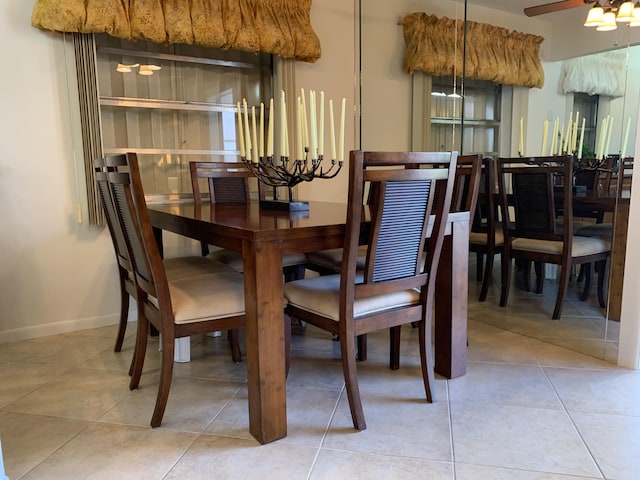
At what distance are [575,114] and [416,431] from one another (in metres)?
1.94

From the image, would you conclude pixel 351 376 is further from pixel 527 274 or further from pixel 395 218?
pixel 527 274

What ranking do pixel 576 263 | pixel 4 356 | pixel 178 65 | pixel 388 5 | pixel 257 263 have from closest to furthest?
pixel 257 263 → pixel 4 356 → pixel 576 263 → pixel 178 65 → pixel 388 5

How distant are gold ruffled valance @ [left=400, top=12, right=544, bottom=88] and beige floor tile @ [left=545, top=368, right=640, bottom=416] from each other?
64.9 inches

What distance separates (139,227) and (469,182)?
1547mm

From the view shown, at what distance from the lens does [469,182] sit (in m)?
2.30

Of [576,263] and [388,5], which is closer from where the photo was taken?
[576,263]

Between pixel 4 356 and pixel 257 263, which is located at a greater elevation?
pixel 257 263

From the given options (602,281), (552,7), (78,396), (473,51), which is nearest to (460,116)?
(473,51)

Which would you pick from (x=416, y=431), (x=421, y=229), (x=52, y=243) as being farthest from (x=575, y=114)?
(x=52, y=243)

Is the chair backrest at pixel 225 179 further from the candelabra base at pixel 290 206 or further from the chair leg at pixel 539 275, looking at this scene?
the chair leg at pixel 539 275

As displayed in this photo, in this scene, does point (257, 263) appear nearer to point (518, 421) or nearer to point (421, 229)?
point (421, 229)

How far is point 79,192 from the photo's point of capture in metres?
2.74

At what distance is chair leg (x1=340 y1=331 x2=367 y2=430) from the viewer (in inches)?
64.5

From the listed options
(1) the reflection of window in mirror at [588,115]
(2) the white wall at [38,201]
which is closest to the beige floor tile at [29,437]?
(2) the white wall at [38,201]
